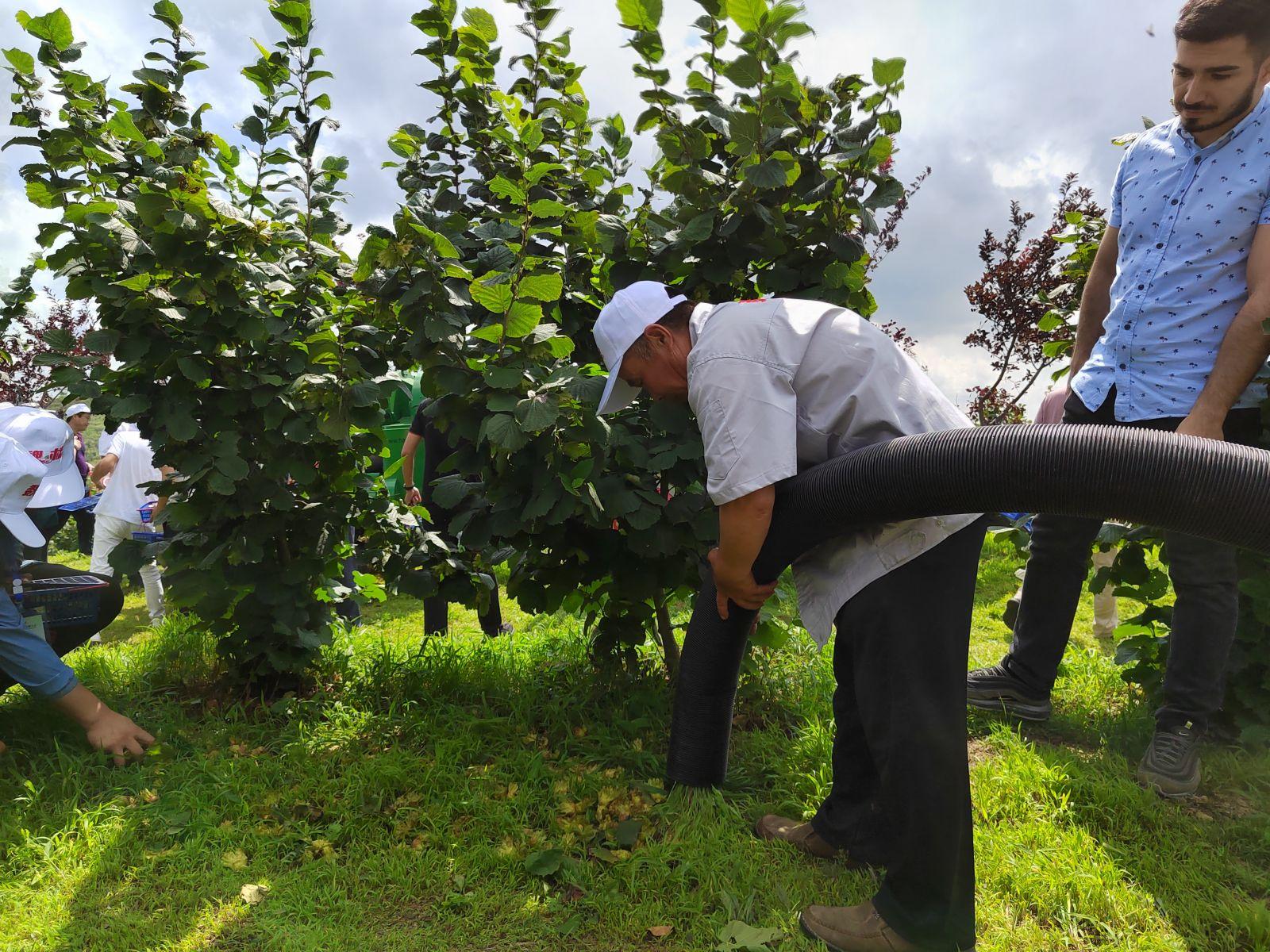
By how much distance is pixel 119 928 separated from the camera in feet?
7.89

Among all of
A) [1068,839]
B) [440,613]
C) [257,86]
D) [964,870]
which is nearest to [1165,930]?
[1068,839]

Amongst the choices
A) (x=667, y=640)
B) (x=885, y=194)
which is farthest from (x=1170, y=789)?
(x=885, y=194)

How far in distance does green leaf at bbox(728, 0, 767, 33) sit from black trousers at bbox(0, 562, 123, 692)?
11.3 feet

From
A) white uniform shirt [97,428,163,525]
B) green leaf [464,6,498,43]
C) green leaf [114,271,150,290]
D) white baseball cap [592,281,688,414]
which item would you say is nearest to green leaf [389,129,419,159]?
green leaf [464,6,498,43]

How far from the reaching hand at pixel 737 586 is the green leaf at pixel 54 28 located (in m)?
3.10

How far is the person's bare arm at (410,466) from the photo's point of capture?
16.1 ft

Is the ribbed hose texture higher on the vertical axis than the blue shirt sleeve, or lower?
higher

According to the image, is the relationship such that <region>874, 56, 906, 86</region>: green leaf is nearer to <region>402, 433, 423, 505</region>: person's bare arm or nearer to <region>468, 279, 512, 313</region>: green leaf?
<region>468, 279, 512, 313</region>: green leaf

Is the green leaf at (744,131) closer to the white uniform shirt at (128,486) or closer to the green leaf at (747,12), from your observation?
the green leaf at (747,12)

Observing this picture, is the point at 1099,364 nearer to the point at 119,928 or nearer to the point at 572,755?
the point at 572,755

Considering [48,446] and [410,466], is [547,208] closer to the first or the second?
[48,446]

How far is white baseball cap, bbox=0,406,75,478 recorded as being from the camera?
343cm

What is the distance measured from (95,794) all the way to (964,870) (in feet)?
9.74

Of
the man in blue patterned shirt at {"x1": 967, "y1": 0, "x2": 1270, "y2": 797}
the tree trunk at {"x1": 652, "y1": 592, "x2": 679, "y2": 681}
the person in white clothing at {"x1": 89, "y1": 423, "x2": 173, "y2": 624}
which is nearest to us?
the man in blue patterned shirt at {"x1": 967, "y1": 0, "x2": 1270, "y2": 797}
